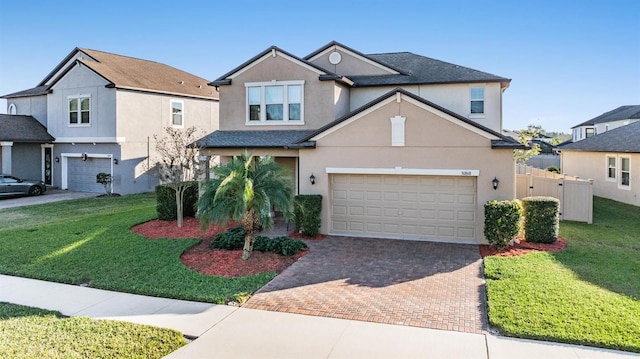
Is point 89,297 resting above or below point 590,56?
below

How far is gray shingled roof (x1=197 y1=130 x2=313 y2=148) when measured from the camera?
16484mm

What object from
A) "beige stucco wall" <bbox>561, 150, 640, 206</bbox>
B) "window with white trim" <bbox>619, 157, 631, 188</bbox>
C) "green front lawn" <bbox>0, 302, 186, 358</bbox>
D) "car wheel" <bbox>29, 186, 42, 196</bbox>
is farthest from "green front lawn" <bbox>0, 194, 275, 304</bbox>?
"window with white trim" <bbox>619, 157, 631, 188</bbox>

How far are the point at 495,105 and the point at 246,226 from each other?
41.1ft

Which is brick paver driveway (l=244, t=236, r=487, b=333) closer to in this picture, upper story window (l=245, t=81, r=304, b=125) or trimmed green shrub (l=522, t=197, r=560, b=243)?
trimmed green shrub (l=522, t=197, r=560, b=243)

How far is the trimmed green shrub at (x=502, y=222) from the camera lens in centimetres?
1216

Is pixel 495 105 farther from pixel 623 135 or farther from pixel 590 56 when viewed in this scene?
pixel 623 135

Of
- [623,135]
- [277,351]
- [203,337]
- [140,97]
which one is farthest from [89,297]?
[623,135]

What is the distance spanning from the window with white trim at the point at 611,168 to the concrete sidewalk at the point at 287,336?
802 inches

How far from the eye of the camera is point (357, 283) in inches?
377

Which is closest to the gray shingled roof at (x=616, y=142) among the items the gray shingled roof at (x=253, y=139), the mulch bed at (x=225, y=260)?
the gray shingled roof at (x=253, y=139)

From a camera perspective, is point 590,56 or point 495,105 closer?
point 495,105

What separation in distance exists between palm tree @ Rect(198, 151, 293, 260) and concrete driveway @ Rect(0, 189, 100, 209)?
15.2m

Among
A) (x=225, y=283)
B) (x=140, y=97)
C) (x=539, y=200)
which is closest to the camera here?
(x=225, y=283)

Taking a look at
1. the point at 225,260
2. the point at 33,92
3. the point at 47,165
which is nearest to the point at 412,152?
the point at 225,260
